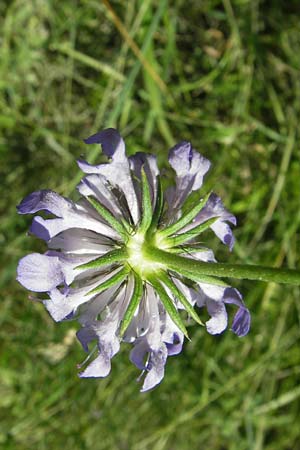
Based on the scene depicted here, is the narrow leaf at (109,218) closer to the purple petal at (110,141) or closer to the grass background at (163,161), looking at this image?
the purple petal at (110,141)

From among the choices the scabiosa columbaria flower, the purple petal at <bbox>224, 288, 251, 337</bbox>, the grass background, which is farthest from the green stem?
the grass background

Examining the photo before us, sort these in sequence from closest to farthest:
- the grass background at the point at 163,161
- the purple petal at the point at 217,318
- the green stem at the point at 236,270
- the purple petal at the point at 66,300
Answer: the green stem at the point at 236,270, the purple petal at the point at 66,300, the purple petal at the point at 217,318, the grass background at the point at 163,161

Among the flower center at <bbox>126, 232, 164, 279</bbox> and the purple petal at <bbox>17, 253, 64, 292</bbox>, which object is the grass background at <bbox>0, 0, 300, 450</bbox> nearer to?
the flower center at <bbox>126, 232, 164, 279</bbox>

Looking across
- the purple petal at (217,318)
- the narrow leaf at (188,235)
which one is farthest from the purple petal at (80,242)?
the purple petal at (217,318)

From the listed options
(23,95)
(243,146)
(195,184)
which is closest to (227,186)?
(243,146)

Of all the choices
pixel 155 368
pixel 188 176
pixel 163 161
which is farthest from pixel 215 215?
pixel 163 161

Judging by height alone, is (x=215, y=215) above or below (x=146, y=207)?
below

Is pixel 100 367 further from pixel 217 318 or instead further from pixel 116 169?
pixel 116 169
